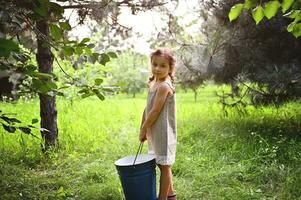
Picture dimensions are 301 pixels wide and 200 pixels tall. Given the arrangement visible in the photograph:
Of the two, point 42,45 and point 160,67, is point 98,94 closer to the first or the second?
point 42,45

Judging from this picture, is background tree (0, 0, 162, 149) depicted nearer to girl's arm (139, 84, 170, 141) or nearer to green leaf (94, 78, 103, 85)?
green leaf (94, 78, 103, 85)

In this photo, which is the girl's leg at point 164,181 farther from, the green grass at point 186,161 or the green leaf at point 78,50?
the green leaf at point 78,50

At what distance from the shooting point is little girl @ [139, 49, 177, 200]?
9.07 feet

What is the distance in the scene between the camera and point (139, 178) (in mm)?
2652

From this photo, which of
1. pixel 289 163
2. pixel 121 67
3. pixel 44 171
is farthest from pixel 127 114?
pixel 121 67

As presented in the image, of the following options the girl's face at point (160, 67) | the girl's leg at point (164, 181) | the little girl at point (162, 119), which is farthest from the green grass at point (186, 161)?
the girl's face at point (160, 67)

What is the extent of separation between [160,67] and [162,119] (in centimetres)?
37

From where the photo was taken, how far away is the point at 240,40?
5117 millimetres

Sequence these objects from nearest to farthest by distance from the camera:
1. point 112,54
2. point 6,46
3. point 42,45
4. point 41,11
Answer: point 6,46 → point 41,11 → point 112,54 → point 42,45

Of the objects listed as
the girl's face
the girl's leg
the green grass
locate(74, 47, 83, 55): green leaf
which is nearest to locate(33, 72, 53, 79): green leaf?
locate(74, 47, 83, 55): green leaf

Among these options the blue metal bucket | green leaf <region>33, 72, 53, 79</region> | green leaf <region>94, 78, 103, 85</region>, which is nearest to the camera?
green leaf <region>33, 72, 53, 79</region>

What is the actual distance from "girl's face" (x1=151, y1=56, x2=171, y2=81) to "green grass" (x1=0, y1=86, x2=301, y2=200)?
3.21ft

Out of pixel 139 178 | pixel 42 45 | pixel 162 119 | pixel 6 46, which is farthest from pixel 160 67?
pixel 6 46

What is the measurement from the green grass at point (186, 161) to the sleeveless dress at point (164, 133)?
500 millimetres
